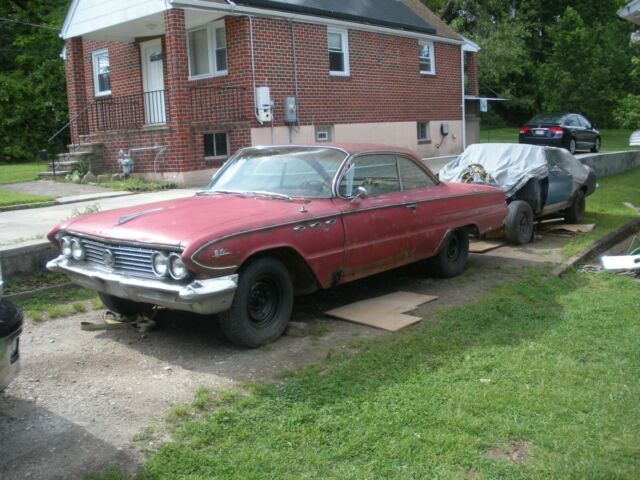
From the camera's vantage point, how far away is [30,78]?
25.4m

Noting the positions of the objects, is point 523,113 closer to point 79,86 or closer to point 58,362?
point 79,86

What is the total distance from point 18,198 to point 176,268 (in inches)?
347

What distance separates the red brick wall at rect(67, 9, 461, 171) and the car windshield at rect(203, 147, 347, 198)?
8.27 metres

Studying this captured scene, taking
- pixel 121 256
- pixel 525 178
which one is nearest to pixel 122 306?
pixel 121 256

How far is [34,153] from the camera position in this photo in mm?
23891

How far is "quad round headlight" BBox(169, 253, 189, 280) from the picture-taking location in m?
4.88

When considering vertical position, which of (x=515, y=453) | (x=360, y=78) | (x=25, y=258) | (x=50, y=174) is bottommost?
(x=515, y=453)

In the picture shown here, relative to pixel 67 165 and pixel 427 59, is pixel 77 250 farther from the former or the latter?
pixel 427 59

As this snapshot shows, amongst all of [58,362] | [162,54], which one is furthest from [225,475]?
[162,54]

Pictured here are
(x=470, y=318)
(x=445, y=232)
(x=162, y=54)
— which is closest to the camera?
(x=470, y=318)

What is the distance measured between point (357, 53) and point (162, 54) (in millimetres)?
5051

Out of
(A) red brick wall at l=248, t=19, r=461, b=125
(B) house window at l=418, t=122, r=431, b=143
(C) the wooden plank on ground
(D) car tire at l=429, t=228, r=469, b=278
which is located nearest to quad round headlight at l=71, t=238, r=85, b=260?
(D) car tire at l=429, t=228, r=469, b=278

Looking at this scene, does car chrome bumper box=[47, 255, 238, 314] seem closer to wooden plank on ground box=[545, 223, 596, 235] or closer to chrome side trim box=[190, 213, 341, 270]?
chrome side trim box=[190, 213, 341, 270]

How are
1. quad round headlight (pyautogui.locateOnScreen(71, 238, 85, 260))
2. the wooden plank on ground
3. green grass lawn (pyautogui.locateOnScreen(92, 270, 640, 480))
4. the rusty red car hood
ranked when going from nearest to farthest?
green grass lawn (pyautogui.locateOnScreen(92, 270, 640, 480)) < the rusty red car hood < quad round headlight (pyautogui.locateOnScreen(71, 238, 85, 260)) < the wooden plank on ground
